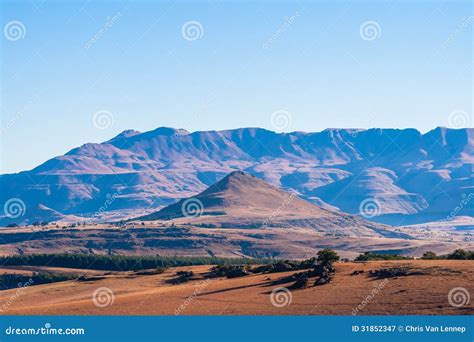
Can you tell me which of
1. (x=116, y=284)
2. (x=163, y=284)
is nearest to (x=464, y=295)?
(x=163, y=284)

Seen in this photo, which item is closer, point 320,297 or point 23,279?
point 320,297

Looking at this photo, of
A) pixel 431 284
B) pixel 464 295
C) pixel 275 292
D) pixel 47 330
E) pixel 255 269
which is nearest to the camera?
pixel 47 330

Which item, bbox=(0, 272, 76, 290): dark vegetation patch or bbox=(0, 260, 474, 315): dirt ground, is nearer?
bbox=(0, 260, 474, 315): dirt ground

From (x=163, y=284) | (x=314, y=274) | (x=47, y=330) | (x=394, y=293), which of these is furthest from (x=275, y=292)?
(x=47, y=330)

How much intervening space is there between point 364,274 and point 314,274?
19.3 ft

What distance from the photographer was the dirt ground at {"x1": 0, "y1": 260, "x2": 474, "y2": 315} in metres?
82.2

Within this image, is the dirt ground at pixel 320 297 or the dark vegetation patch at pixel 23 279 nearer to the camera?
the dirt ground at pixel 320 297

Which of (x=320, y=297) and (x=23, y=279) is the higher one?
(x=320, y=297)

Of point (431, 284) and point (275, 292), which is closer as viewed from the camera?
point (431, 284)

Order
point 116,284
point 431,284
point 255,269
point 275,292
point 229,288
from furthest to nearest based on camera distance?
point 116,284, point 255,269, point 229,288, point 275,292, point 431,284

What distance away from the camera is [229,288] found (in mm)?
100875

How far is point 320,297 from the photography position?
290ft

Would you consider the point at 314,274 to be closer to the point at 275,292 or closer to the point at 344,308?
the point at 275,292

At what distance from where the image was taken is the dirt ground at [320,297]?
82.2 m
